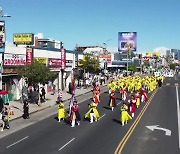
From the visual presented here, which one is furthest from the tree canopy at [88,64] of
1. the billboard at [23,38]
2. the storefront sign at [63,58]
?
the billboard at [23,38]

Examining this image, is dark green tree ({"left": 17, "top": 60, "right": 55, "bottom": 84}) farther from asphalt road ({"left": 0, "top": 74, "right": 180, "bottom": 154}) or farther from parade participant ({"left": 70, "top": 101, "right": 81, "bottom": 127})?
parade participant ({"left": 70, "top": 101, "right": 81, "bottom": 127})

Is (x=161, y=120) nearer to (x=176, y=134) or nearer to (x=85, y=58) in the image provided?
(x=176, y=134)

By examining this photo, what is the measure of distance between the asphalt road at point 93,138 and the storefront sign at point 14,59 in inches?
390

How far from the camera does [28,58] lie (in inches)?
1532

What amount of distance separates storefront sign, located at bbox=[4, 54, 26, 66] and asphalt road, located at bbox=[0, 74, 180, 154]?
9895 mm

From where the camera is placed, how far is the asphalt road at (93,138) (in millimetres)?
16469

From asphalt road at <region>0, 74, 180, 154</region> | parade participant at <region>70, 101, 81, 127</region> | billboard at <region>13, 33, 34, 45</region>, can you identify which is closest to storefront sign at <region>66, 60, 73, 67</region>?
billboard at <region>13, 33, 34, 45</region>

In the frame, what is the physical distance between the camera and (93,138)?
19.0 m

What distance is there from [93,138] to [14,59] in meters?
19.2

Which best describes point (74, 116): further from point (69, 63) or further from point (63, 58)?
point (69, 63)

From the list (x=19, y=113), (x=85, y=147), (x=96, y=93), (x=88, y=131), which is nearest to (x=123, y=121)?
(x=88, y=131)

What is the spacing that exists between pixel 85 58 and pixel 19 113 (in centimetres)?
3176

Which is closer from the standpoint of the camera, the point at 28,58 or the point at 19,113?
the point at 19,113

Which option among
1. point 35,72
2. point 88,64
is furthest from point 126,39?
point 35,72
